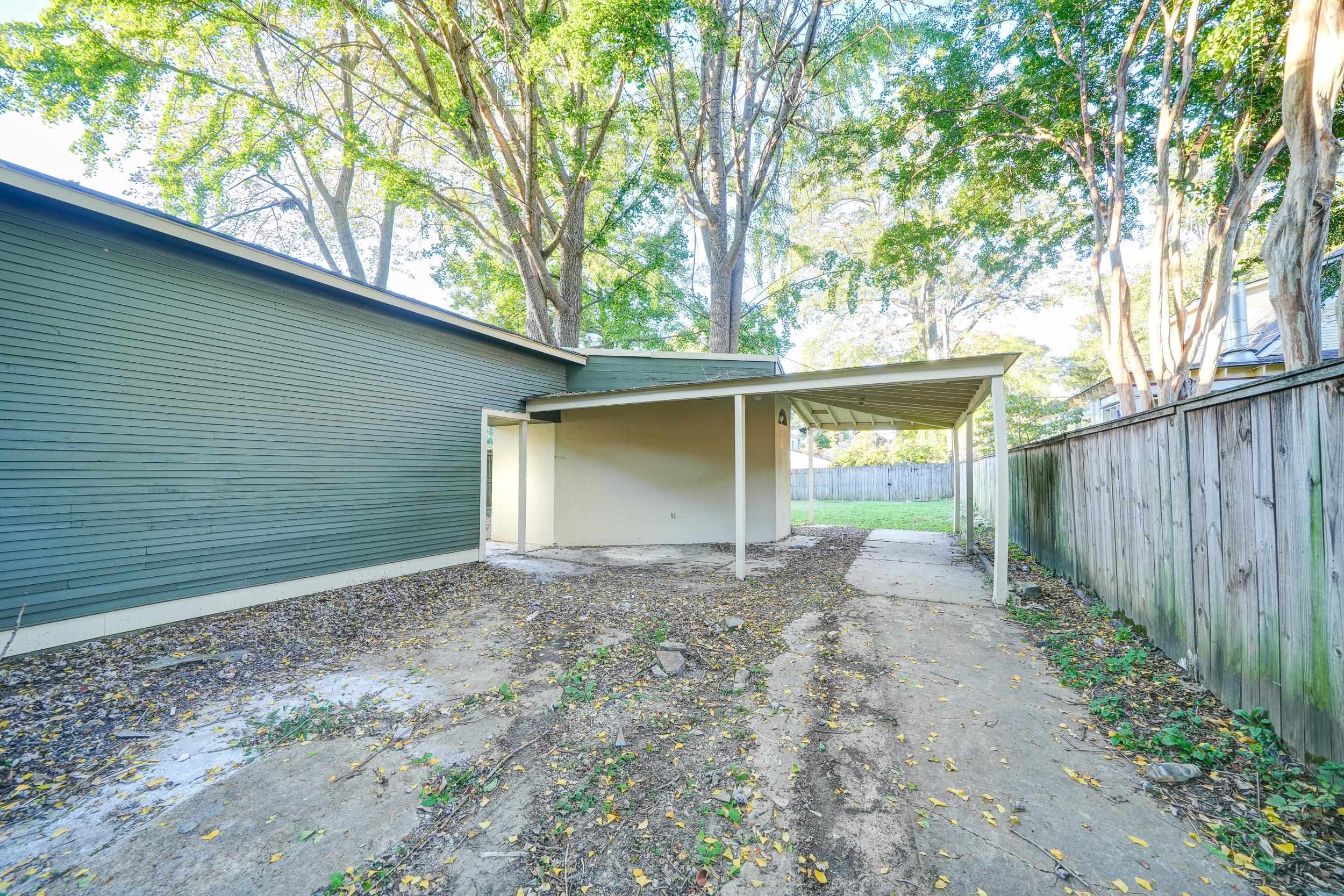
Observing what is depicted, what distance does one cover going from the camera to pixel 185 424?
4.37 meters

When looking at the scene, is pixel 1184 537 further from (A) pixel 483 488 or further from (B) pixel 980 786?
(A) pixel 483 488

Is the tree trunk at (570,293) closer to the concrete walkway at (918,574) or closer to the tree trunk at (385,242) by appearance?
the tree trunk at (385,242)

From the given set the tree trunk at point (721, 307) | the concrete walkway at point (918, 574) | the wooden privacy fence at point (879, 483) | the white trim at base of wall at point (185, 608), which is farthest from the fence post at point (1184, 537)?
the wooden privacy fence at point (879, 483)

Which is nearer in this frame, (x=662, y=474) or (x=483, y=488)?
(x=483, y=488)

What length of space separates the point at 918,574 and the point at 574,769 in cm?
522

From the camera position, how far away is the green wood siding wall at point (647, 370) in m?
8.90

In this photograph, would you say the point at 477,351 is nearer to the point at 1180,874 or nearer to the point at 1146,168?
the point at 1180,874

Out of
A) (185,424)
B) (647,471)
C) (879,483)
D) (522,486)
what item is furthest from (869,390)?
(879,483)

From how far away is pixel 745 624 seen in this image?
14.0ft

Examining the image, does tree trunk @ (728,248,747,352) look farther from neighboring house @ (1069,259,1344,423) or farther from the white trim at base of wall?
the white trim at base of wall

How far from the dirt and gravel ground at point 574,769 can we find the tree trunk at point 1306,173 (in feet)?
12.3

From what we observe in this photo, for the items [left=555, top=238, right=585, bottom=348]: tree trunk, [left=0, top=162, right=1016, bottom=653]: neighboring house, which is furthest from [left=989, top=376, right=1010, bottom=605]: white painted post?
[left=555, top=238, right=585, bottom=348]: tree trunk

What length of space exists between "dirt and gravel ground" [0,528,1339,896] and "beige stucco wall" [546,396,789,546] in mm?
4595

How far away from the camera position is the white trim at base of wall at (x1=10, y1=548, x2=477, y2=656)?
360cm
